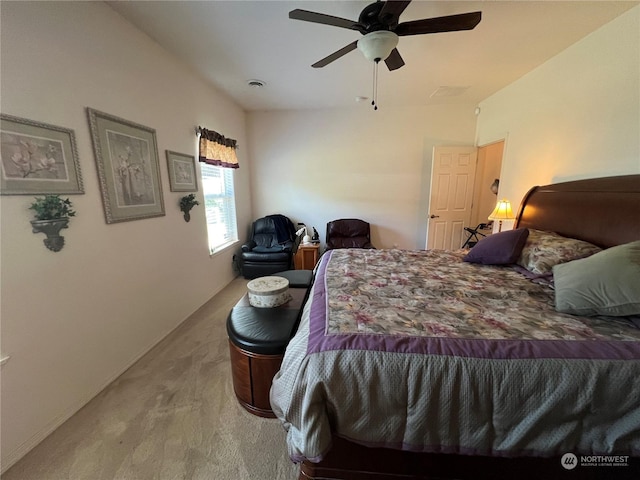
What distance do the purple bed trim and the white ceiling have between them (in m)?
2.20

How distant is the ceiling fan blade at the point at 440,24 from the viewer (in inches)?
56.7

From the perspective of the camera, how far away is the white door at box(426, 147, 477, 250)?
12.9 feet

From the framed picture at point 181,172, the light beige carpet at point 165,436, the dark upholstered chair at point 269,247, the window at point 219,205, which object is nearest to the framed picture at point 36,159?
the framed picture at point 181,172

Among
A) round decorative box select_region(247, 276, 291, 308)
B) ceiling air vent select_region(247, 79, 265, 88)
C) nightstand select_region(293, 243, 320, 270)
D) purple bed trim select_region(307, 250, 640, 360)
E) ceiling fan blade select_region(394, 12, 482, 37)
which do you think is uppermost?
ceiling air vent select_region(247, 79, 265, 88)

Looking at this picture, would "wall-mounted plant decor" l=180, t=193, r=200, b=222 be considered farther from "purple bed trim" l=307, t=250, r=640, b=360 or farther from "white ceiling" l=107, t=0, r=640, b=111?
"purple bed trim" l=307, t=250, r=640, b=360

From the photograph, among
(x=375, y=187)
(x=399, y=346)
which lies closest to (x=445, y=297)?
(x=399, y=346)

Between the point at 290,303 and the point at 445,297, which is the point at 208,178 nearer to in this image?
the point at 290,303

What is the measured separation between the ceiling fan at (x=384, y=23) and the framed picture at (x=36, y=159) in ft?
5.18

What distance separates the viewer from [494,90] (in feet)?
11.0

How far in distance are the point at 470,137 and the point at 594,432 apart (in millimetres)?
4132

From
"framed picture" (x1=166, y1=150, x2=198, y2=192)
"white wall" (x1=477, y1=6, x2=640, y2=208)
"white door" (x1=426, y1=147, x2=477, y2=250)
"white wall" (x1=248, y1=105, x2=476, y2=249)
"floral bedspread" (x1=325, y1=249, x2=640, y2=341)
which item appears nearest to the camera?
"floral bedspread" (x1=325, y1=249, x2=640, y2=341)

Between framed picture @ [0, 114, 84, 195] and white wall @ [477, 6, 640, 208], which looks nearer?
framed picture @ [0, 114, 84, 195]

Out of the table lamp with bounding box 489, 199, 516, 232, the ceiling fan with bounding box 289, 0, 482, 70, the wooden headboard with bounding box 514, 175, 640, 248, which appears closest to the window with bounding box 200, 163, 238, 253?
the ceiling fan with bounding box 289, 0, 482, 70

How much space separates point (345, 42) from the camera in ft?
7.11
